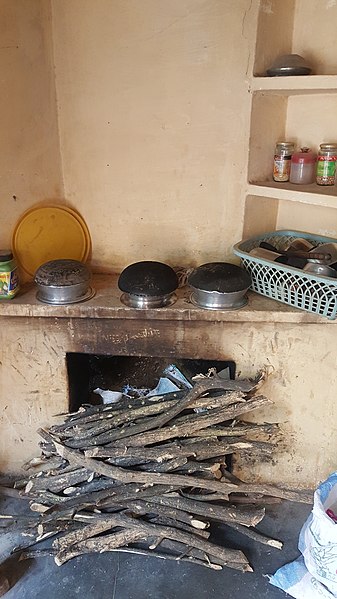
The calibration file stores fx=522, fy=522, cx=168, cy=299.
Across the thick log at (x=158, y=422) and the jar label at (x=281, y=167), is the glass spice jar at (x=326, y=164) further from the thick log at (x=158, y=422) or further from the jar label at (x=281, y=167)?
the thick log at (x=158, y=422)

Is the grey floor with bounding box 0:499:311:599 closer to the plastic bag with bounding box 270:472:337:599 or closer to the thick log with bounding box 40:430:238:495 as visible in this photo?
the plastic bag with bounding box 270:472:337:599

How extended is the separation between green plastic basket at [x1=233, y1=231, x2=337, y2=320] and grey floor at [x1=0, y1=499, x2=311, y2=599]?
79 cm

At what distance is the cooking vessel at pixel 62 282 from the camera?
162cm

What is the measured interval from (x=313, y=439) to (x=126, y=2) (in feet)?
5.00

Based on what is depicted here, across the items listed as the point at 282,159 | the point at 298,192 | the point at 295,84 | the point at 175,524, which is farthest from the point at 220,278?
the point at 175,524

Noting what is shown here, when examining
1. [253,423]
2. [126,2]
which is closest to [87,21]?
[126,2]

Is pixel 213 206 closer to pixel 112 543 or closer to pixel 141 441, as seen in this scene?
pixel 141 441

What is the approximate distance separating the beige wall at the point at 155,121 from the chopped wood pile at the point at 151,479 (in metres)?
0.52

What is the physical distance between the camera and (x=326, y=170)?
164 centimetres

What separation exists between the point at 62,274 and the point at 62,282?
1.0 inches

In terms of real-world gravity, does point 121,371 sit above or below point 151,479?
above

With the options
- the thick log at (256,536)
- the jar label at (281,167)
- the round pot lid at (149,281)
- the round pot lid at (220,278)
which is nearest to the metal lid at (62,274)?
the round pot lid at (149,281)

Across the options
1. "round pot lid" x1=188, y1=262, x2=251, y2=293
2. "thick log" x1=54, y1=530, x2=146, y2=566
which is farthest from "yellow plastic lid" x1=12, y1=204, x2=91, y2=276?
"thick log" x1=54, y1=530, x2=146, y2=566

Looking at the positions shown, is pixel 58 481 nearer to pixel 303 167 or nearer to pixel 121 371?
pixel 121 371
